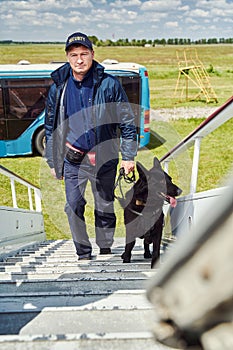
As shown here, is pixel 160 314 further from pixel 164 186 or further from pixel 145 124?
pixel 145 124

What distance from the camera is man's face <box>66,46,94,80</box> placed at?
3.72m

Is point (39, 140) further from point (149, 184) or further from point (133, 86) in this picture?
point (149, 184)

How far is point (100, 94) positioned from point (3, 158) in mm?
8422

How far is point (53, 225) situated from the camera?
8.55 m

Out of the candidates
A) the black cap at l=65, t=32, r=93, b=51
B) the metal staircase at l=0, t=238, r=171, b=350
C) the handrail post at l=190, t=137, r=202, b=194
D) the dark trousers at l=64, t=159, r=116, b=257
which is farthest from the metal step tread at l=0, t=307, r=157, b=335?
the black cap at l=65, t=32, r=93, b=51

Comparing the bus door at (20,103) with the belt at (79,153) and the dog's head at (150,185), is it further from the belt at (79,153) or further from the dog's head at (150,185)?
the dog's head at (150,185)

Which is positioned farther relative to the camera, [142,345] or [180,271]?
[142,345]

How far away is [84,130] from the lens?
12.8 feet

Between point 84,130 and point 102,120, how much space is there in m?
0.17

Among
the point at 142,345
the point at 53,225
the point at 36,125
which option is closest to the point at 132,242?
the point at 142,345

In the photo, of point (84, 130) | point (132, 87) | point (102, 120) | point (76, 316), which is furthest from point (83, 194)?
point (132, 87)

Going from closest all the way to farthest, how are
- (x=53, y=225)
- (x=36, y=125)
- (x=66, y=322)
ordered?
(x=66, y=322) → (x=53, y=225) → (x=36, y=125)

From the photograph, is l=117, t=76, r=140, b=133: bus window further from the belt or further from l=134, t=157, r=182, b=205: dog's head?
l=134, t=157, r=182, b=205: dog's head

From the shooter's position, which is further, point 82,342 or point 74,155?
point 74,155
